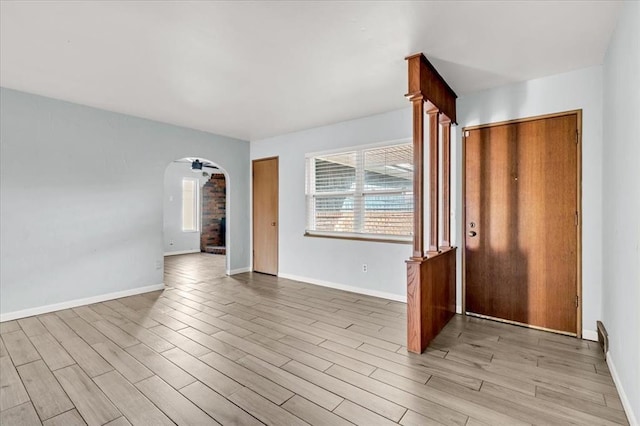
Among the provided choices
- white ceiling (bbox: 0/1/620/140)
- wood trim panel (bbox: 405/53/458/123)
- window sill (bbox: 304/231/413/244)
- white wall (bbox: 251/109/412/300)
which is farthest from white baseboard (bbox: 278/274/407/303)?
white ceiling (bbox: 0/1/620/140)

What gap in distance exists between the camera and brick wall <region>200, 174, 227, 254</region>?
8.85 meters

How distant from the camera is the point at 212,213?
9023 mm


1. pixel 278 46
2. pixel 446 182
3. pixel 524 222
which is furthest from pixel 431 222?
pixel 278 46

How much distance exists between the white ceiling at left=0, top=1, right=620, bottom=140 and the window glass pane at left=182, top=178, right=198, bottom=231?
510cm

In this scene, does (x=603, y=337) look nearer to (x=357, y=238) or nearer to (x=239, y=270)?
(x=357, y=238)

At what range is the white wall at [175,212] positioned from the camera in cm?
811

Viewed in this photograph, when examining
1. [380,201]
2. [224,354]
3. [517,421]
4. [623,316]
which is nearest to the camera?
[517,421]

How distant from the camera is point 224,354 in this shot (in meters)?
2.55

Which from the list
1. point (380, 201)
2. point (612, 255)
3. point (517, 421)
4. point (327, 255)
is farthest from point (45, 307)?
point (612, 255)

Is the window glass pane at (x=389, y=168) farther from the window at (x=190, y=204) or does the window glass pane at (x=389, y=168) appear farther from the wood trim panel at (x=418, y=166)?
the window at (x=190, y=204)

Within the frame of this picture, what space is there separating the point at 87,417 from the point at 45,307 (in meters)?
2.56

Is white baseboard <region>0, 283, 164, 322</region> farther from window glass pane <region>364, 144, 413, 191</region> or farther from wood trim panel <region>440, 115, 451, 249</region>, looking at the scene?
wood trim panel <region>440, 115, 451, 249</region>

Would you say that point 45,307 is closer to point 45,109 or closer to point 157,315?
point 157,315

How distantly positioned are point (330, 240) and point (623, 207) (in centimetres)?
334
